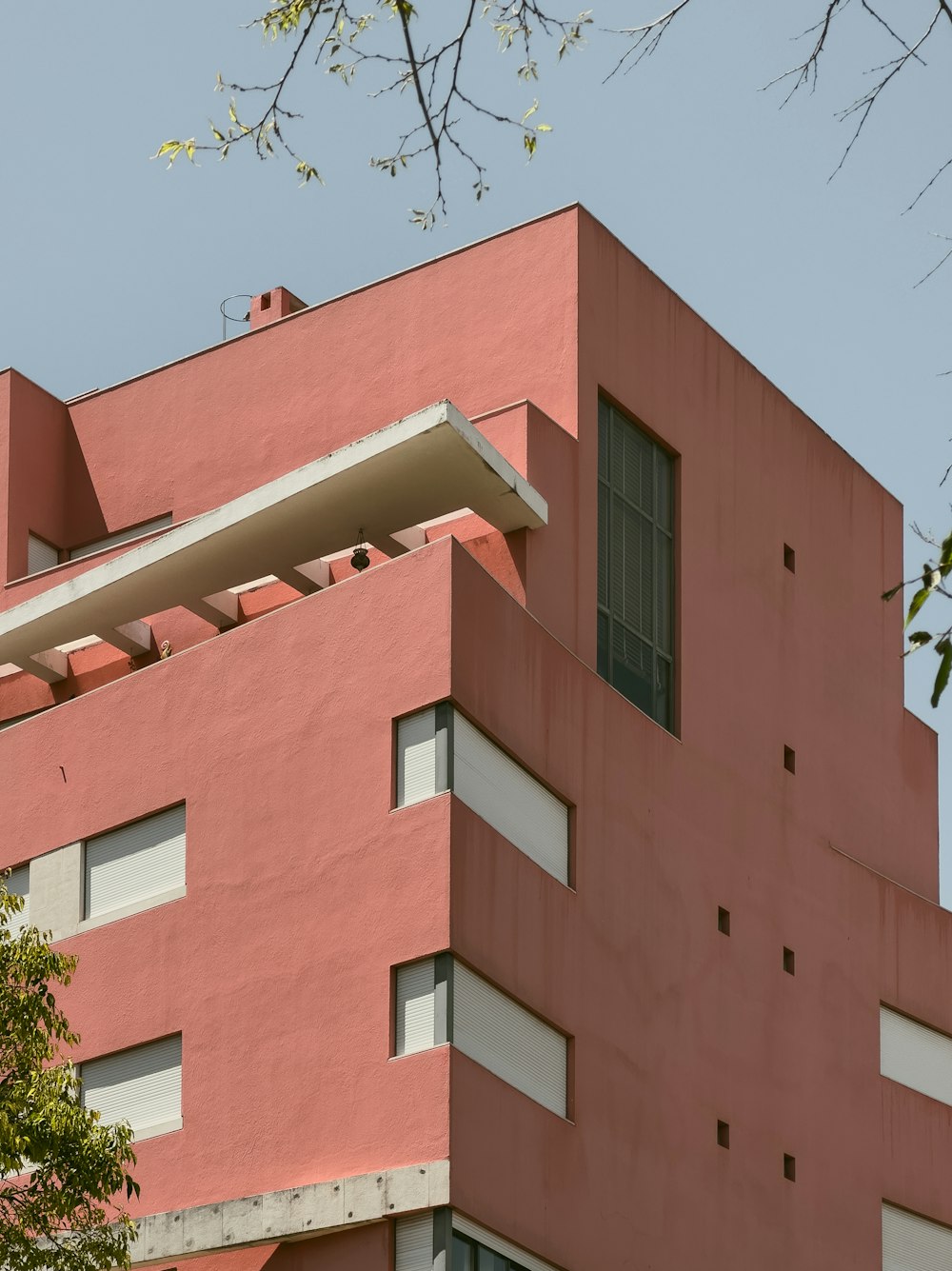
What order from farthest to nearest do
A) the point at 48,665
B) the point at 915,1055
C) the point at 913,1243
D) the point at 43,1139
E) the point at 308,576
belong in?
1. the point at 915,1055
2. the point at 913,1243
3. the point at 48,665
4. the point at 308,576
5. the point at 43,1139

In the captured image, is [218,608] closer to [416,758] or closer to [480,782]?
[416,758]

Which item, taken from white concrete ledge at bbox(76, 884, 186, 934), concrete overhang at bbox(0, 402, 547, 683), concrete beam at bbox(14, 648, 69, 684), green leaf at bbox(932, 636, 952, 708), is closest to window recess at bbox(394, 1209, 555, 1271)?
white concrete ledge at bbox(76, 884, 186, 934)

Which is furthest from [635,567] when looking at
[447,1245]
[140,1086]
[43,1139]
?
[43,1139]

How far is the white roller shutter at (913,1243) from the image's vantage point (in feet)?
102

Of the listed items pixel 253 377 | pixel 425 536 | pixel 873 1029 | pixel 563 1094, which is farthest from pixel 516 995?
pixel 253 377

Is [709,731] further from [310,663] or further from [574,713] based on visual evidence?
[310,663]

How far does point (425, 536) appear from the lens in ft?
93.4

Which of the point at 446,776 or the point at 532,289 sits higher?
the point at 532,289

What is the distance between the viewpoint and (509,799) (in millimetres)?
25781

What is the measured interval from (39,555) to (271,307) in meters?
4.72

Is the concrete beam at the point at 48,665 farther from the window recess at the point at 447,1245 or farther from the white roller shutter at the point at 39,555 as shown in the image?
the window recess at the point at 447,1245

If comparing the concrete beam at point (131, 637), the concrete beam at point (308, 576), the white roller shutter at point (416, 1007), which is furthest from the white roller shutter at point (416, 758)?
the concrete beam at point (131, 637)

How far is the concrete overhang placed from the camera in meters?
26.8

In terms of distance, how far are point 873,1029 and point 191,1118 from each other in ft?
33.7
